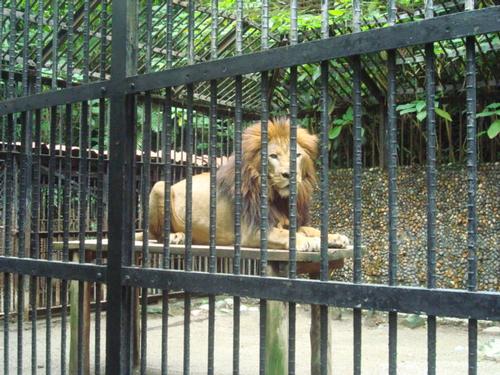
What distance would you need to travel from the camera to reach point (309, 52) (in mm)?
2459

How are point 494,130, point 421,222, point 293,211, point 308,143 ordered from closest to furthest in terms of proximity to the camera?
point 293,211, point 308,143, point 494,130, point 421,222

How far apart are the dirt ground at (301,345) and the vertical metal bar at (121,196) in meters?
2.48

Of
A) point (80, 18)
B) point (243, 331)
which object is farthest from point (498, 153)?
point (80, 18)

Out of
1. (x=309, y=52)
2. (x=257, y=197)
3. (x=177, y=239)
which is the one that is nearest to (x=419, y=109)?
(x=257, y=197)

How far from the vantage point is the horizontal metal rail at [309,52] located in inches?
82.3

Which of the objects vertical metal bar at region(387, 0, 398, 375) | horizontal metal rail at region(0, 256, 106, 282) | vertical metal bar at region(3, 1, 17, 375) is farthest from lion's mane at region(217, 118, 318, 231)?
vertical metal bar at region(387, 0, 398, 375)

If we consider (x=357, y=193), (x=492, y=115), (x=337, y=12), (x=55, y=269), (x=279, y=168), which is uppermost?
(x=337, y=12)

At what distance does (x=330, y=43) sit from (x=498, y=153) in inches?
222

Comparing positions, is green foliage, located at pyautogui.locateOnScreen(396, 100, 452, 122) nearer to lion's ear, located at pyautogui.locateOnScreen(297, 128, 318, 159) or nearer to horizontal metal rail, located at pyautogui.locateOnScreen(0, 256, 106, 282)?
lion's ear, located at pyautogui.locateOnScreen(297, 128, 318, 159)

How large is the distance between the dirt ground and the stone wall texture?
0.61 metres

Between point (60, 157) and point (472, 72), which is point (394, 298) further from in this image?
point (60, 157)

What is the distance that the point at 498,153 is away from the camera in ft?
24.4

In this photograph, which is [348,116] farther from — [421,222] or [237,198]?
[237,198]

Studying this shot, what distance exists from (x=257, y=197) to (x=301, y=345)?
2869 mm
